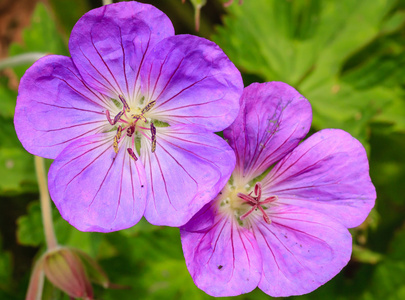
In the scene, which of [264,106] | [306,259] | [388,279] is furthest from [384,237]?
[264,106]

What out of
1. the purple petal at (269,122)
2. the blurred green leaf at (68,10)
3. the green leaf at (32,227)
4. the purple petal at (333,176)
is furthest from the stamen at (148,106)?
the blurred green leaf at (68,10)

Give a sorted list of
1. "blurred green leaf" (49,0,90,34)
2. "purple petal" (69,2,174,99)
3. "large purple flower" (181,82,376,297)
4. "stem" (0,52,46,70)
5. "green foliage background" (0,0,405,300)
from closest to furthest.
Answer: "purple petal" (69,2,174,99), "large purple flower" (181,82,376,297), "stem" (0,52,46,70), "green foliage background" (0,0,405,300), "blurred green leaf" (49,0,90,34)

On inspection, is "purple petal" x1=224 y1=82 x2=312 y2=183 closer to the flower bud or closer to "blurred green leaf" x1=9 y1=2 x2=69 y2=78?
the flower bud

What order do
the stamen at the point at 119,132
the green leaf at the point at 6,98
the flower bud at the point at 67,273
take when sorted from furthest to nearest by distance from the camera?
the green leaf at the point at 6,98, the flower bud at the point at 67,273, the stamen at the point at 119,132

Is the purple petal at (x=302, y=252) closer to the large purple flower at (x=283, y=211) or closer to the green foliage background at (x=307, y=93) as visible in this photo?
the large purple flower at (x=283, y=211)

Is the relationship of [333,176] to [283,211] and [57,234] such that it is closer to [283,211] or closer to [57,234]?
[283,211]

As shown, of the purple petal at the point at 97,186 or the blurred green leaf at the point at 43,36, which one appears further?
the blurred green leaf at the point at 43,36

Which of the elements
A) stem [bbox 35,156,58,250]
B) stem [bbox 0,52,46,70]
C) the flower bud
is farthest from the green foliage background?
the flower bud
